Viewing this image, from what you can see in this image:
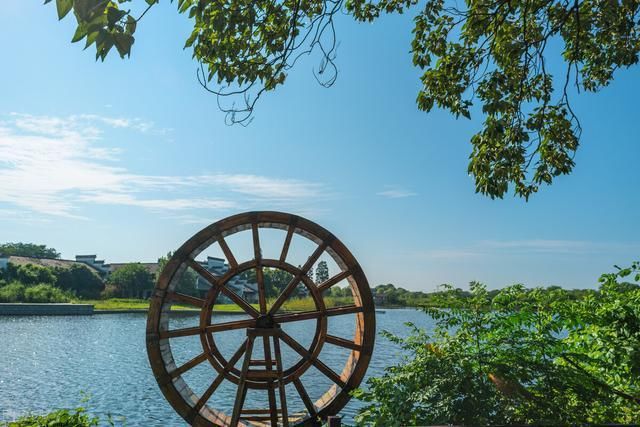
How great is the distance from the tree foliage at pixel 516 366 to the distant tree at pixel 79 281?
181 feet

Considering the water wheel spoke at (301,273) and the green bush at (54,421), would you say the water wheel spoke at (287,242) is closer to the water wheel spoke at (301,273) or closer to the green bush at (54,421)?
the water wheel spoke at (301,273)

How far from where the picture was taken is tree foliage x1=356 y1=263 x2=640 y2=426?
4570mm

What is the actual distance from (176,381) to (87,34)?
4.76 metres

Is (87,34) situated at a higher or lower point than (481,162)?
lower

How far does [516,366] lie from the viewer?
4.83 metres

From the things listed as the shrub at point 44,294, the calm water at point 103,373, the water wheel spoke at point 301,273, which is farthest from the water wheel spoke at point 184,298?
the shrub at point 44,294

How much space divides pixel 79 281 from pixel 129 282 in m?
5.20

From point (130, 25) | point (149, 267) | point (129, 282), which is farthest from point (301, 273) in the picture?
point (149, 267)

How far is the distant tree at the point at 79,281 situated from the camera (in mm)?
54188

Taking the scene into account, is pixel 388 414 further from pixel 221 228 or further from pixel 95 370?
pixel 95 370

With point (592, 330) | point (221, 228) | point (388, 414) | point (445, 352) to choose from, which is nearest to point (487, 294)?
point (445, 352)

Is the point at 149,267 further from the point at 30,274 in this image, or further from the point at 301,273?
the point at 301,273

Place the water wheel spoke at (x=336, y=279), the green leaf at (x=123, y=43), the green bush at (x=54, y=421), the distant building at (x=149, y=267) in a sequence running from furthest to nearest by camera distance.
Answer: the distant building at (x=149, y=267) < the water wheel spoke at (x=336, y=279) < the green bush at (x=54, y=421) < the green leaf at (x=123, y=43)

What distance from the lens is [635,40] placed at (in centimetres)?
810
